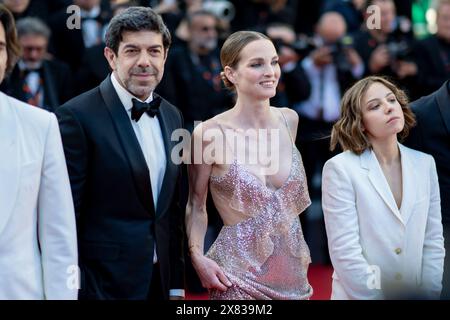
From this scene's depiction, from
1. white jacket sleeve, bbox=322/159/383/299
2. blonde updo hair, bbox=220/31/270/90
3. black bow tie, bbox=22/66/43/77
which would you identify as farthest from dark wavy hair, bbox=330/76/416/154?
black bow tie, bbox=22/66/43/77

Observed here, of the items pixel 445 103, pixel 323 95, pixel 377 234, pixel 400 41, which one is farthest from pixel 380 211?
pixel 400 41

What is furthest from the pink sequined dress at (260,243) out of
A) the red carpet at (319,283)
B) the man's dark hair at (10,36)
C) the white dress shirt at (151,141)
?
the red carpet at (319,283)

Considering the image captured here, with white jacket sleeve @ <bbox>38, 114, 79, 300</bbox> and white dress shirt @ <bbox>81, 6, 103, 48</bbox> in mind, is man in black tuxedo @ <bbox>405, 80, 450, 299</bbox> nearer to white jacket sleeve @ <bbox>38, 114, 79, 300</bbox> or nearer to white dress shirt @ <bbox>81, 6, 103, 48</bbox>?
white jacket sleeve @ <bbox>38, 114, 79, 300</bbox>

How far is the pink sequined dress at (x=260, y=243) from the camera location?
12.3 feet

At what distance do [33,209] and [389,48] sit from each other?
4.35 m

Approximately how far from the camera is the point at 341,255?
3686 mm

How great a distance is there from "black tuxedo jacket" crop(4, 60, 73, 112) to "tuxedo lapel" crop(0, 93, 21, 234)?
2.50 metres

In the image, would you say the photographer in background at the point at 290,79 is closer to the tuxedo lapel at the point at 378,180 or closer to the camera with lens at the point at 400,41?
the camera with lens at the point at 400,41

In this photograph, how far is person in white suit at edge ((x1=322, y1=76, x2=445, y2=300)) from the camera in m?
3.70

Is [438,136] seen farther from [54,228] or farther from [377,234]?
[54,228]

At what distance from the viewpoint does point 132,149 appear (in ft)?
11.7
